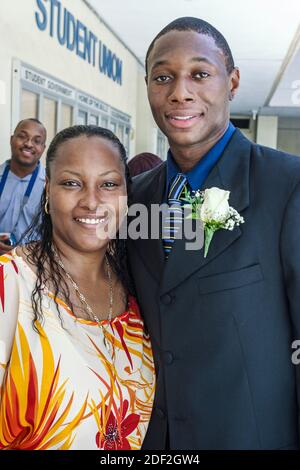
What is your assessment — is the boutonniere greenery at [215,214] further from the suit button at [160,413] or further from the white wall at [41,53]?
the white wall at [41,53]

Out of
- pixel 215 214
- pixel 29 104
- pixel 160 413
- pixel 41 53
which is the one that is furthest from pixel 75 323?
pixel 41 53

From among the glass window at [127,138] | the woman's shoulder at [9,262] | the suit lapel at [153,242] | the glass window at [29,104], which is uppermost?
the glass window at [127,138]

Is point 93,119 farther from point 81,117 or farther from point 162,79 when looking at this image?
point 162,79

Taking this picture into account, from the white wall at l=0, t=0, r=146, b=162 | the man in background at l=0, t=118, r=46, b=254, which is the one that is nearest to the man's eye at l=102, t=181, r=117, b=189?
the man in background at l=0, t=118, r=46, b=254

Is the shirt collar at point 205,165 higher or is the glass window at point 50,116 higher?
the glass window at point 50,116

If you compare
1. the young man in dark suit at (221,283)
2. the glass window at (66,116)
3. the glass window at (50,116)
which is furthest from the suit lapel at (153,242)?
the glass window at (66,116)

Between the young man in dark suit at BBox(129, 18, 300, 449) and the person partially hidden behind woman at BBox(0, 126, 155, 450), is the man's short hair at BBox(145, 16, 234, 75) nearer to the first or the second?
the young man in dark suit at BBox(129, 18, 300, 449)

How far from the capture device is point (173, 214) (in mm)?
1722

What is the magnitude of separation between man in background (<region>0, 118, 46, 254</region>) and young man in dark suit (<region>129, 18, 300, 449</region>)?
8.94 ft

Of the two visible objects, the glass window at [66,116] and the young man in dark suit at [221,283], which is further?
the glass window at [66,116]

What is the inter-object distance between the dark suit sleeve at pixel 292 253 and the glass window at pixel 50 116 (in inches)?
221

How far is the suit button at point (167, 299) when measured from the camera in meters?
1.66
